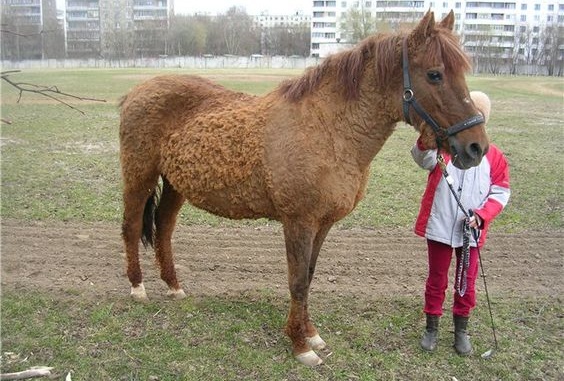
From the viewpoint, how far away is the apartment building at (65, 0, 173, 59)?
215 feet

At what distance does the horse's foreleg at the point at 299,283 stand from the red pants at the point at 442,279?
40.1 inches

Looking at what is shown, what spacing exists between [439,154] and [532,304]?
2193mm

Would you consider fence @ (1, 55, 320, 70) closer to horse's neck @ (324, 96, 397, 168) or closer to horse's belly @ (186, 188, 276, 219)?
horse's belly @ (186, 188, 276, 219)

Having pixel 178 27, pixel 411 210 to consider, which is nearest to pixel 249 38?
pixel 178 27

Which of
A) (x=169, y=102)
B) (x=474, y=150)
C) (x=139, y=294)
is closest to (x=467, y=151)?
(x=474, y=150)

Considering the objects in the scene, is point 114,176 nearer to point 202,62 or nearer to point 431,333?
point 431,333

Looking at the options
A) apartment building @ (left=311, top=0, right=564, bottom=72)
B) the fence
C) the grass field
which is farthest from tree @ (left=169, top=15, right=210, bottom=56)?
the grass field

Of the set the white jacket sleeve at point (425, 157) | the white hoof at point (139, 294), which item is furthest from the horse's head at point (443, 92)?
the white hoof at point (139, 294)

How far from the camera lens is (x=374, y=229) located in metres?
6.62

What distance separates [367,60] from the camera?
345 cm

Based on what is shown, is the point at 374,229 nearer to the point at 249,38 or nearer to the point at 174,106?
the point at 174,106

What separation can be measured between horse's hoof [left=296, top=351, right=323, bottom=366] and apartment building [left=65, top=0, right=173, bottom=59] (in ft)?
201

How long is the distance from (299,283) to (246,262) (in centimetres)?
189

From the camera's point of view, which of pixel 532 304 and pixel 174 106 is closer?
pixel 174 106
